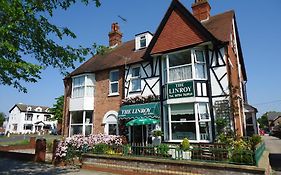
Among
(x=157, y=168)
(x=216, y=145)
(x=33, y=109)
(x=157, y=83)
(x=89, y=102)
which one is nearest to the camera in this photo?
(x=157, y=168)

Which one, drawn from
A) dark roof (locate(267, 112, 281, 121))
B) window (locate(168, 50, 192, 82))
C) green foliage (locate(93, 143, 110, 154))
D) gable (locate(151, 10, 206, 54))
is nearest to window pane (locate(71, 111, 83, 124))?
green foliage (locate(93, 143, 110, 154))

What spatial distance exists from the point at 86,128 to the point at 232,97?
13110 millimetres

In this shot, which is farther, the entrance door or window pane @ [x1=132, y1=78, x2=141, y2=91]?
window pane @ [x1=132, y1=78, x2=141, y2=91]

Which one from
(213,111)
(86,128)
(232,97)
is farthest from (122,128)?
(232,97)

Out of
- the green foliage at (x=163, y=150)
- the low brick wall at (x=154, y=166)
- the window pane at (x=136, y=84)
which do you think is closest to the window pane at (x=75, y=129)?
the window pane at (x=136, y=84)

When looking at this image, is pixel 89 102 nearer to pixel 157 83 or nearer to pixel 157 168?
pixel 157 83

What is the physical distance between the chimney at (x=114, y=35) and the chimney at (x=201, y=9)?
10.1 m

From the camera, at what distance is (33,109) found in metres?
86.0

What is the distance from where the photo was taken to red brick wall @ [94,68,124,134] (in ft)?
65.0

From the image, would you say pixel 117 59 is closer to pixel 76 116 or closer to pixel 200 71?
pixel 76 116

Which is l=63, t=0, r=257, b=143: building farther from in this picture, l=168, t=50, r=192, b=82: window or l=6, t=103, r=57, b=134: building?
l=6, t=103, r=57, b=134: building

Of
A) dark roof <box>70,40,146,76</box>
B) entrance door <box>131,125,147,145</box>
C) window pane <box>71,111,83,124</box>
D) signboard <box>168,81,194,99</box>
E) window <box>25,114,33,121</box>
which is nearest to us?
signboard <box>168,81,194,99</box>

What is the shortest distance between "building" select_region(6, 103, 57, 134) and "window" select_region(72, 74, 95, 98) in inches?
2502

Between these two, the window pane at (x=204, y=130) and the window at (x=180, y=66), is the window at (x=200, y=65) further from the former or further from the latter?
the window pane at (x=204, y=130)
